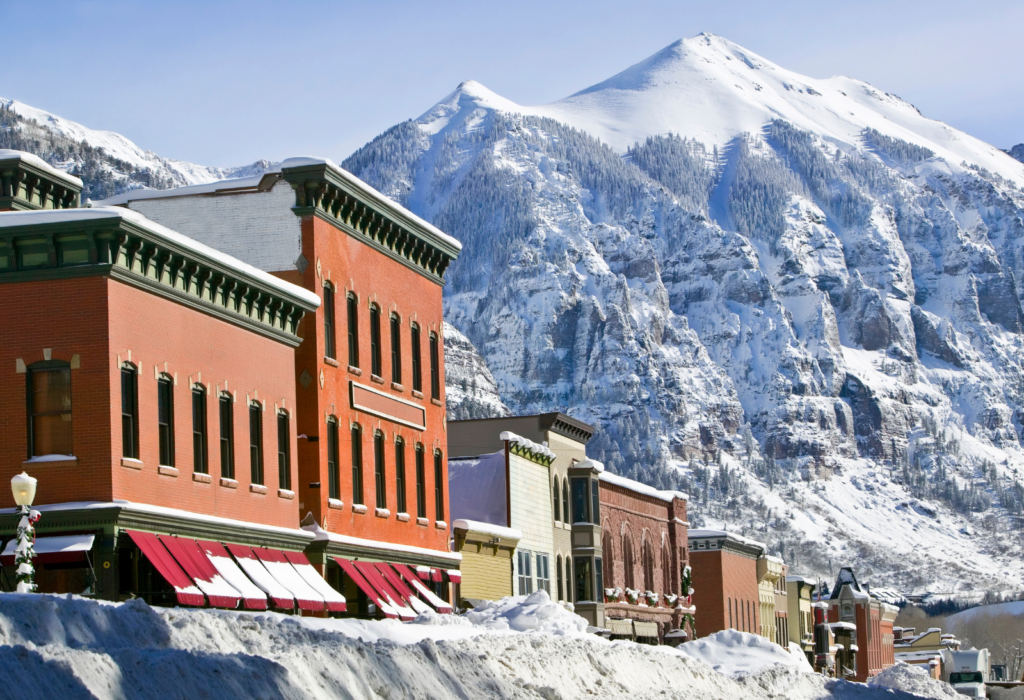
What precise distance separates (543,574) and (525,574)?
2.99 meters

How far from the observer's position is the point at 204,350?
38.6 m

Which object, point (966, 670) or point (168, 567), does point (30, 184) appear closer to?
point (168, 567)

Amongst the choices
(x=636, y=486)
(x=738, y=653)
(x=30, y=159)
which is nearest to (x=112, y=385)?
(x=30, y=159)

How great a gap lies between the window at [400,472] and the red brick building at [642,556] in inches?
1037

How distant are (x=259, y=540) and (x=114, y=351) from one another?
7445 millimetres

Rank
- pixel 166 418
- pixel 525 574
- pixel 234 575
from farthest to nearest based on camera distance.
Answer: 1. pixel 525 574
2. pixel 234 575
3. pixel 166 418

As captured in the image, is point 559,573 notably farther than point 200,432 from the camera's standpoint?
Yes

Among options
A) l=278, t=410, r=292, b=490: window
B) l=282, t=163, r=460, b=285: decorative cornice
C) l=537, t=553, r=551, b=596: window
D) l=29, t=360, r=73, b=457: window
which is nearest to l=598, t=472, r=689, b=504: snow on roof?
l=537, t=553, r=551, b=596: window

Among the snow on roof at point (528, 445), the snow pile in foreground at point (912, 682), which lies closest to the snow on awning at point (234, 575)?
the snow on roof at point (528, 445)

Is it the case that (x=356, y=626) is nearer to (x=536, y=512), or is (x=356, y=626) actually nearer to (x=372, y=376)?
(x=372, y=376)

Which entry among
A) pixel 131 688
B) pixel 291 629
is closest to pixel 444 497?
pixel 291 629

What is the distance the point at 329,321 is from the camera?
4631 centimetres

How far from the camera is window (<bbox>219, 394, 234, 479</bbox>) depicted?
39.5 meters

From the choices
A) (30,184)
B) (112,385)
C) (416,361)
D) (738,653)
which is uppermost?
(30,184)
